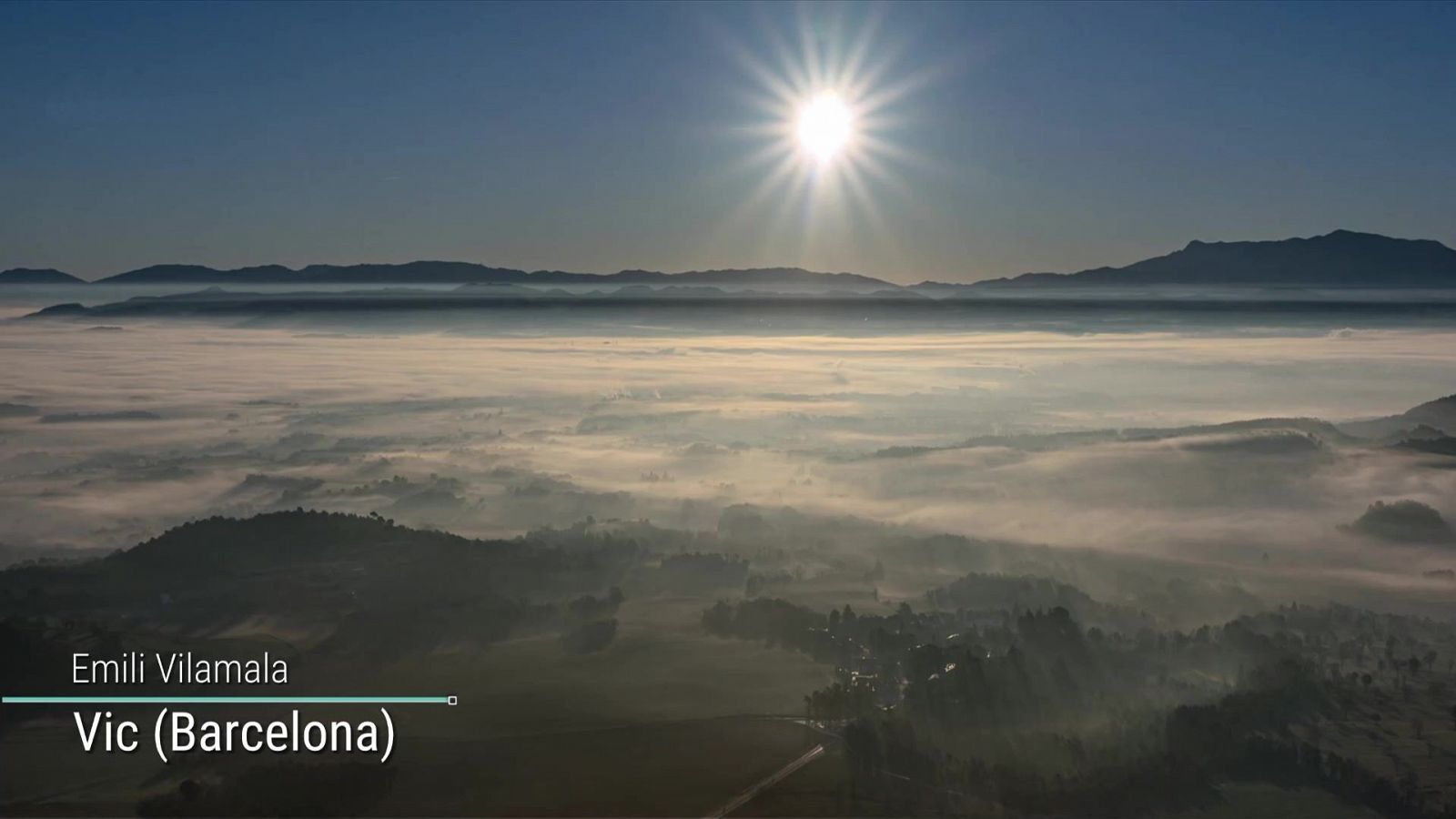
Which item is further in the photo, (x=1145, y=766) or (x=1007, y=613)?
(x=1007, y=613)

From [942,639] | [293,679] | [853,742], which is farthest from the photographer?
[942,639]

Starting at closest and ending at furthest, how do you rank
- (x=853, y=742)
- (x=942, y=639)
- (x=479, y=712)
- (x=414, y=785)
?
(x=414, y=785) → (x=853, y=742) → (x=479, y=712) → (x=942, y=639)

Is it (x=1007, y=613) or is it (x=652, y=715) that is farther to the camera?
(x=1007, y=613)

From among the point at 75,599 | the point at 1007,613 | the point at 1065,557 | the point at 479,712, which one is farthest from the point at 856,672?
the point at 1065,557

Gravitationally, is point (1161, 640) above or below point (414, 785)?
below

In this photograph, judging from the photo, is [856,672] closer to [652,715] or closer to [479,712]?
[652,715]

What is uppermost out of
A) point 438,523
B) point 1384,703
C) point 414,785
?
point 414,785

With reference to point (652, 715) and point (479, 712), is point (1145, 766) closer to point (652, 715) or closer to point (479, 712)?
point (652, 715)

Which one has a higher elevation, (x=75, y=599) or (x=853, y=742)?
(x=853, y=742)

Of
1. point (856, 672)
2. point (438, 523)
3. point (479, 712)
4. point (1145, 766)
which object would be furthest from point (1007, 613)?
point (438, 523)
